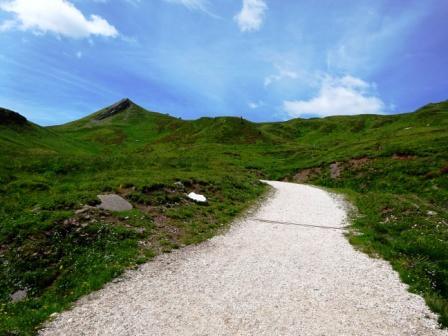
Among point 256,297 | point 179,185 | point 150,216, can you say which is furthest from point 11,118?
point 256,297

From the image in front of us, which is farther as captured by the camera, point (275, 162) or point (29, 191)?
point (275, 162)

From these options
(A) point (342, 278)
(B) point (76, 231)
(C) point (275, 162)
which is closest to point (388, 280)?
(A) point (342, 278)

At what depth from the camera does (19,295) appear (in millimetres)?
13117

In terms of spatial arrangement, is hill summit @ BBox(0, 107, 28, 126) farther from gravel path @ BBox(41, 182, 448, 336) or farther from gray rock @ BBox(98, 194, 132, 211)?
gravel path @ BBox(41, 182, 448, 336)

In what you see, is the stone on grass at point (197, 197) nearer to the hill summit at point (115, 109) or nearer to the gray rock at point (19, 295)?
the gray rock at point (19, 295)

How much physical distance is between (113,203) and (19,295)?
8.52 meters

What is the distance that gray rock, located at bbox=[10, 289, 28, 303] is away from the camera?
12822 mm

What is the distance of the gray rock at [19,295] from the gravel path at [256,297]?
306cm

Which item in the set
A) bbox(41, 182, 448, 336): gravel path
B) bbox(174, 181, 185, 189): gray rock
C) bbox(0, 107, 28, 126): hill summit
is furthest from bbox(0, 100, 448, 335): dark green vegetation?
bbox(0, 107, 28, 126): hill summit

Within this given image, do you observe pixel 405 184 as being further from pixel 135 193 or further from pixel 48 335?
pixel 48 335

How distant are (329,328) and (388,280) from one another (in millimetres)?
4907

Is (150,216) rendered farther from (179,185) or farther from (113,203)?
(179,185)

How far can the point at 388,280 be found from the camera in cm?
1373

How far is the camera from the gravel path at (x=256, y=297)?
10.2 meters
